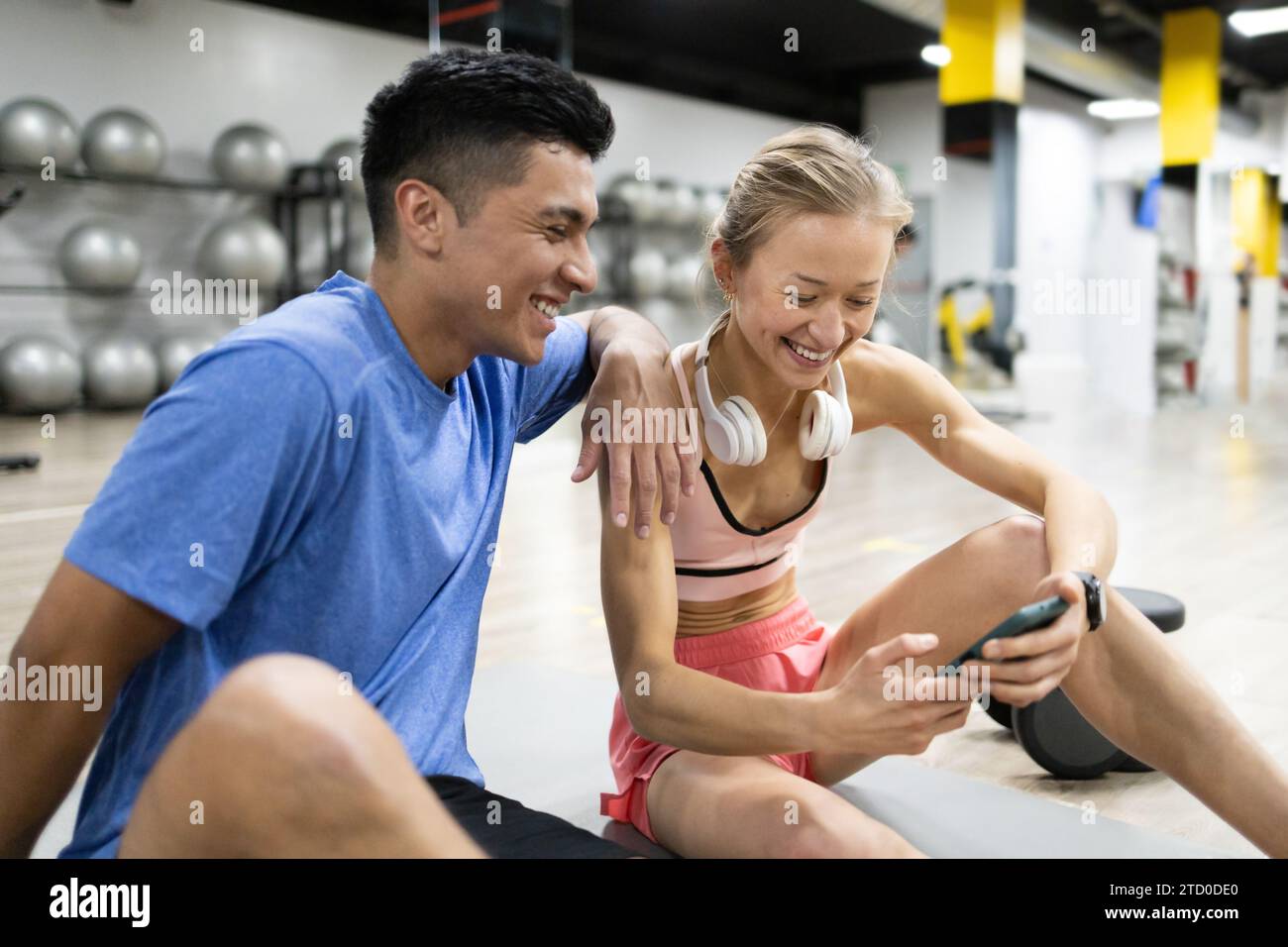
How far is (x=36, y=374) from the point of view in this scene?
6008 millimetres

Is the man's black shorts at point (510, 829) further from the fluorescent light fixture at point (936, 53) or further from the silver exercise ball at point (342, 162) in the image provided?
the fluorescent light fixture at point (936, 53)

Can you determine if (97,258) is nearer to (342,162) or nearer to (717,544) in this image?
(342,162)

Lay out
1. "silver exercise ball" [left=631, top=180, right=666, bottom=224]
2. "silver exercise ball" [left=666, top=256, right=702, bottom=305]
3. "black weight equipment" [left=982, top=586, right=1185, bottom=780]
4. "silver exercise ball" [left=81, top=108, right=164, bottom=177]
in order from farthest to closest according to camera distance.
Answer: "silver exercise ball" [left=666, top=256, right=702, bottom=305] < "silver exercise ball" [left=631, top=180, right=666, bottom=224] < "silver exercise ball" [left=81, top=108, right=164, bottom=177] < "black weight equipment" [left=982, top=586, right=1185, bottom=780]

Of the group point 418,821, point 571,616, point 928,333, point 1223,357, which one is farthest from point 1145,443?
point 418,821

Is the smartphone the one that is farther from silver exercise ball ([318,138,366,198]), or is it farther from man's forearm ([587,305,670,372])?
silver exercise ball ([318,138,366,198])

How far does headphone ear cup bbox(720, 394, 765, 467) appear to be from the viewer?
1.32 metres

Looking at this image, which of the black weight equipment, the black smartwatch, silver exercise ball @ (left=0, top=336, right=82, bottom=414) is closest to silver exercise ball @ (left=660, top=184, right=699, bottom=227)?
silver exercise ball @ (left=0, top=336, right=82, bottom=414)

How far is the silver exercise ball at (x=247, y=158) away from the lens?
Result: 22.3ft

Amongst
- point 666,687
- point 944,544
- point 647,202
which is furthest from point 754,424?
point 647,202

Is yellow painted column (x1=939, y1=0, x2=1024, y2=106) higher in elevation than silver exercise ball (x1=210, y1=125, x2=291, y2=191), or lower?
higher

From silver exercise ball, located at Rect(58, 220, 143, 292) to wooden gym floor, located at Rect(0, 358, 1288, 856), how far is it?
31.8 inches

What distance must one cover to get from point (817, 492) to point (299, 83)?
749 centimetres

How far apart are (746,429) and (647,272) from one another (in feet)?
26.7
